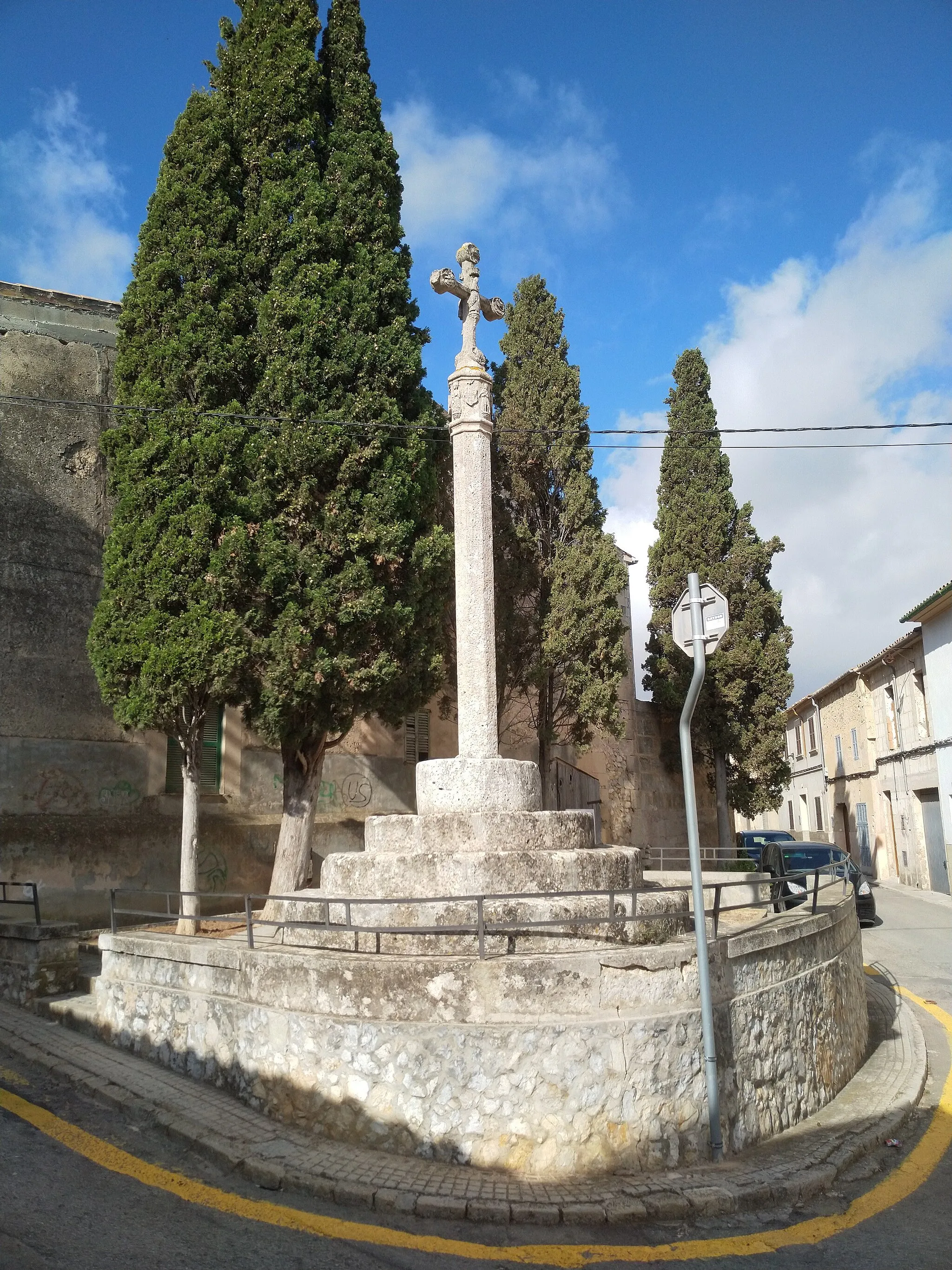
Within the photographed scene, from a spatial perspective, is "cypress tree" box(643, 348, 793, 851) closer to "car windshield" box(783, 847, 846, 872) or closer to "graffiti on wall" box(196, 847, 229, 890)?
"car windshield" box(783, 847, 846, 872)

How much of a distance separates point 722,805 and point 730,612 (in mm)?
4053

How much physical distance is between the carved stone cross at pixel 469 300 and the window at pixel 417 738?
28.7ft

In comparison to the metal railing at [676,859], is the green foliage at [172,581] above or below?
above

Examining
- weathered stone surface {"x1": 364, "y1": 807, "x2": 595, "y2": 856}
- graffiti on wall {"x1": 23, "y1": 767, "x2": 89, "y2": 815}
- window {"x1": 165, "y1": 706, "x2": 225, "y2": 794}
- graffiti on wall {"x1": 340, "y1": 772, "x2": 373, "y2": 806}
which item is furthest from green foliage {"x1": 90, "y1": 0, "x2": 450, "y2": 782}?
weathered stone surface {"x1": 364, "y1": 807, "x2": 595, "y2": 856}

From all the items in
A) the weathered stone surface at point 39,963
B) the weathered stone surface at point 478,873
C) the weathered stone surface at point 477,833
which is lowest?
the weathered stone surface at point 39,963

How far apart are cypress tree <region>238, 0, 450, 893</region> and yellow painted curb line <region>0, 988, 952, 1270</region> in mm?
5840

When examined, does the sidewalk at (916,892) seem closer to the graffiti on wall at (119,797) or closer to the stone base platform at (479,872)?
the stone base platform at (479,872)

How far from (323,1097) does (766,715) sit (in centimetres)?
1467

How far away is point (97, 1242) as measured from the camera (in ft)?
14.4

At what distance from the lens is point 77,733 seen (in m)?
13.2

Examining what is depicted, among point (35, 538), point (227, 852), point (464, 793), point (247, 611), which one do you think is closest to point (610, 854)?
point (464, 793)

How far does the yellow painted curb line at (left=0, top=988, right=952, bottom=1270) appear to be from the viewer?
4.51m

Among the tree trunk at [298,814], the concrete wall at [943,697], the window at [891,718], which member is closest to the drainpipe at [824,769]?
the window at [891,718]

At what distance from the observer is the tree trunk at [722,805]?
18391mm
